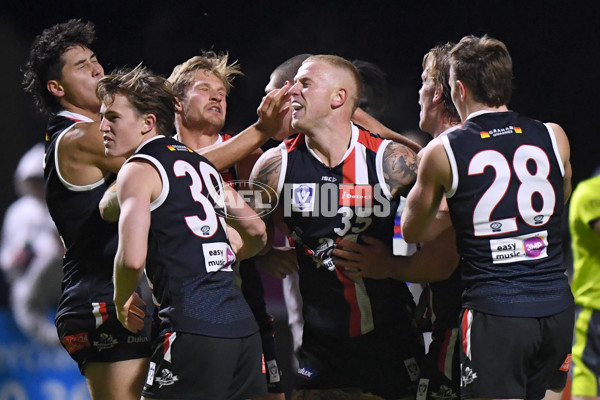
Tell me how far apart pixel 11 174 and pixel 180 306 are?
3.36 m

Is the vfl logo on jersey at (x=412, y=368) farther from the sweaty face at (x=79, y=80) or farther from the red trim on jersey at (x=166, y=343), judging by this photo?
the sweaty face at (x=79, y=80)

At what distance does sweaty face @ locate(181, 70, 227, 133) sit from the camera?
3.97 m

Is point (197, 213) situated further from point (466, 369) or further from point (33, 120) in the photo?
point (33, 120)

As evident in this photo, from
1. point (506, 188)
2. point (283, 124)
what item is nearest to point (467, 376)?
point (506, 188)

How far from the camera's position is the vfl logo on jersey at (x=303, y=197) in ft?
11.5

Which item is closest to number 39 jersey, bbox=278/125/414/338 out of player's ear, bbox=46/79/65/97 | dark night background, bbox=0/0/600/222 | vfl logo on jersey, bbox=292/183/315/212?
vfl logo on jersey, bbox=292/183/315/212

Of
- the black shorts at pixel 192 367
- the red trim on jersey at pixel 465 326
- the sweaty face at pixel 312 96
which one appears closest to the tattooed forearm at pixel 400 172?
the sweaty face at pixel 312 96

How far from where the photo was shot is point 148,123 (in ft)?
10.2

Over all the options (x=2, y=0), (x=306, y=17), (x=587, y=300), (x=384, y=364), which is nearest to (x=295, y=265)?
(x=384, y=364)

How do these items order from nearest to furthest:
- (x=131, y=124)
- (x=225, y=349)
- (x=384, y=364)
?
(x=225, y=349), (x=131, y=124), (x=384, y=364)

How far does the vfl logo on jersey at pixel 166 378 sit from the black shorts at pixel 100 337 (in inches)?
18.8

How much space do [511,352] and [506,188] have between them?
1.92ft

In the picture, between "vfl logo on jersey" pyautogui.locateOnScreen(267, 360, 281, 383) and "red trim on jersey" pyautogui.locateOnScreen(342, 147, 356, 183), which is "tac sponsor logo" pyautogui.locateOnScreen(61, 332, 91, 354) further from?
"red trim on jersey" pyautogui.locateOnScreen(342, 147, 356, 183)

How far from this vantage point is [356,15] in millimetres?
5961
